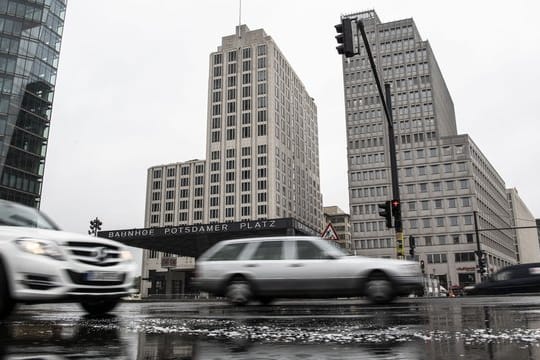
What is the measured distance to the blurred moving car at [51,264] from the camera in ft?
18.5

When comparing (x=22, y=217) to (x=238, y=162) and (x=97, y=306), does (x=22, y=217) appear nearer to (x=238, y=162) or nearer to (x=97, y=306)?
(x=97, y=306)

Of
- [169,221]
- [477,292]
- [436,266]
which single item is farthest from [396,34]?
[477,292]

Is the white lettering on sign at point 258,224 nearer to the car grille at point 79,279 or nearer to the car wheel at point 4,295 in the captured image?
the car grille at point 79,279

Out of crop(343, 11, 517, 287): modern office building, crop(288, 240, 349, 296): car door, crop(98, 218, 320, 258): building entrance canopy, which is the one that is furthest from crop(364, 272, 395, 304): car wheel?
crop(343, 11, 517, 287): modern office building

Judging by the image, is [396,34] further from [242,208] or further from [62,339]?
[62,339]

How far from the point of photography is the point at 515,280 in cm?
2234

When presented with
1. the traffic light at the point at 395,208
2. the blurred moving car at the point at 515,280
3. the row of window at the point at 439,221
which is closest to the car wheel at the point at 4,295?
the traffic light at the point at 395,208

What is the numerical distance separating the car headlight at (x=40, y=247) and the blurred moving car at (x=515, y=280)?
21.3 metres

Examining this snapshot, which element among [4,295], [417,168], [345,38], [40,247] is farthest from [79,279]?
[417,168]

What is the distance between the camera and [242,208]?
112 meters

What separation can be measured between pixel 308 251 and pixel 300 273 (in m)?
0.50

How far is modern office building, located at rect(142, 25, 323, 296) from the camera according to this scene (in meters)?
112

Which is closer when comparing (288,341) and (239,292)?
(288,341)

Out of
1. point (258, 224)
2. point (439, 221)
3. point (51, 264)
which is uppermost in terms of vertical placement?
point (439, 221)
